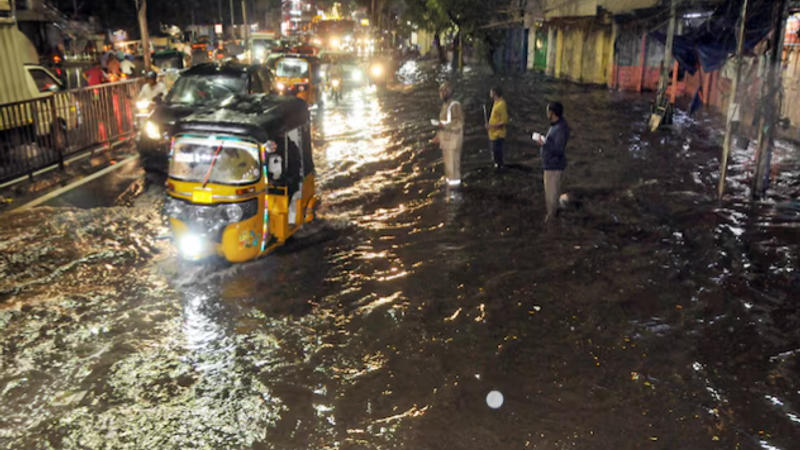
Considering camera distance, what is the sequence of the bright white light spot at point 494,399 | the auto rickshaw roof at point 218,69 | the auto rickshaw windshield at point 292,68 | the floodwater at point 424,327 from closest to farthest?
the floodwater at point 424,327, the bright white light spot at point 494,399, the auto rickshaw roof at point 218,69, the auto rickshaw windshield at point 292,68

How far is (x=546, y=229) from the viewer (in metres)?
9.63

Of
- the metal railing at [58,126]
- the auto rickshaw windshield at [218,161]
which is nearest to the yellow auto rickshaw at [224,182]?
the auto rickshaw windshield at [218,161]

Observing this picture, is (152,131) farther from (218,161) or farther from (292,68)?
(292,68)

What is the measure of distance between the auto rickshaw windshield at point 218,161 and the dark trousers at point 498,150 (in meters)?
6.56

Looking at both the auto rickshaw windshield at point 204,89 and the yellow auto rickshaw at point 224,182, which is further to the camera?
the auto rickshaw windshield at point 204,89

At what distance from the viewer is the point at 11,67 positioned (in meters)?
15.5

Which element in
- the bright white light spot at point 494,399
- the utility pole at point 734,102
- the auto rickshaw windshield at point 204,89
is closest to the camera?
the bright white light spot at point 494,399

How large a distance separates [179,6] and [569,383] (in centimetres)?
6609

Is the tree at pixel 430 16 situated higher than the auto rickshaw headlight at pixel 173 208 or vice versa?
the tree at pixel 430 16

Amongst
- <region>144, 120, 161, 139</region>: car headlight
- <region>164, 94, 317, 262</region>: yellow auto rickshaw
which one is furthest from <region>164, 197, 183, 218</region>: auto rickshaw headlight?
<region>144, 120, 161, 139</region>: car headlight

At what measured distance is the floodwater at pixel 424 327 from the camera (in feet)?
16.6

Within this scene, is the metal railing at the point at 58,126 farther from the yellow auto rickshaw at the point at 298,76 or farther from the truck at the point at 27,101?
the yellow auto rickshaw at the point at 298,76

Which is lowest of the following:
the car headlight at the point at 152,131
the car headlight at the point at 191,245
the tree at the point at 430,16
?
the car headlight at the point at 191,245

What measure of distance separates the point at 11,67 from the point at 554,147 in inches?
526
